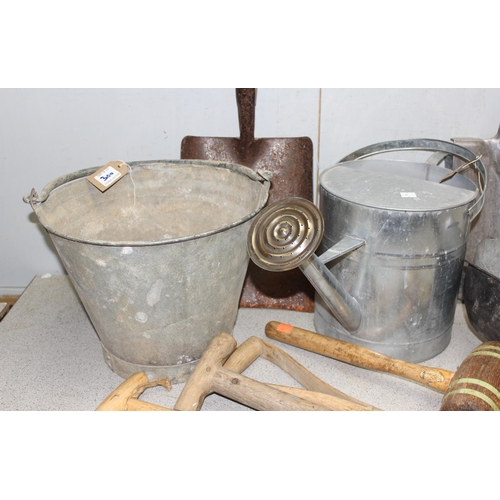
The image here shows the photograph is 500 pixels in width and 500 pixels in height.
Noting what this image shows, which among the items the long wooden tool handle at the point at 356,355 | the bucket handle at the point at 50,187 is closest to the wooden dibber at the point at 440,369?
the long wooden tool handle at the point at 356,355

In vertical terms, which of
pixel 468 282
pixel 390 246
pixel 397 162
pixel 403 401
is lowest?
pixel 403 401

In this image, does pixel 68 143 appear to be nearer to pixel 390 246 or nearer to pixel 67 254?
pixel 67 254

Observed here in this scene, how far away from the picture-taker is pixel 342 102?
2375 mm

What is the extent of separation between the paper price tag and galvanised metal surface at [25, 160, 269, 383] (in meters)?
0.06

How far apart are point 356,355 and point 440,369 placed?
30 centimetres

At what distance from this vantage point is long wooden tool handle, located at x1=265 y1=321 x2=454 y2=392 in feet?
5.70

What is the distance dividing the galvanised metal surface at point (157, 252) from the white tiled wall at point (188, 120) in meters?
0.38

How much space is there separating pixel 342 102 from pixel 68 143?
4.39 feet

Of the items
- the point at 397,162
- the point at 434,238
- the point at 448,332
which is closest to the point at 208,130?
the point at 397,162

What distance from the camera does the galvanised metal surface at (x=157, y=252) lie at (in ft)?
5.30

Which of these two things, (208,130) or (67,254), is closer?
(67,254)

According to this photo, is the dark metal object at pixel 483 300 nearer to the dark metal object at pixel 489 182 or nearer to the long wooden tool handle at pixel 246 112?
the dark metal object at pixel 489 182

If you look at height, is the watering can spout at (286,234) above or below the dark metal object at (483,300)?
above

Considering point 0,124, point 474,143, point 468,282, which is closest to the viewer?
point 468,282
